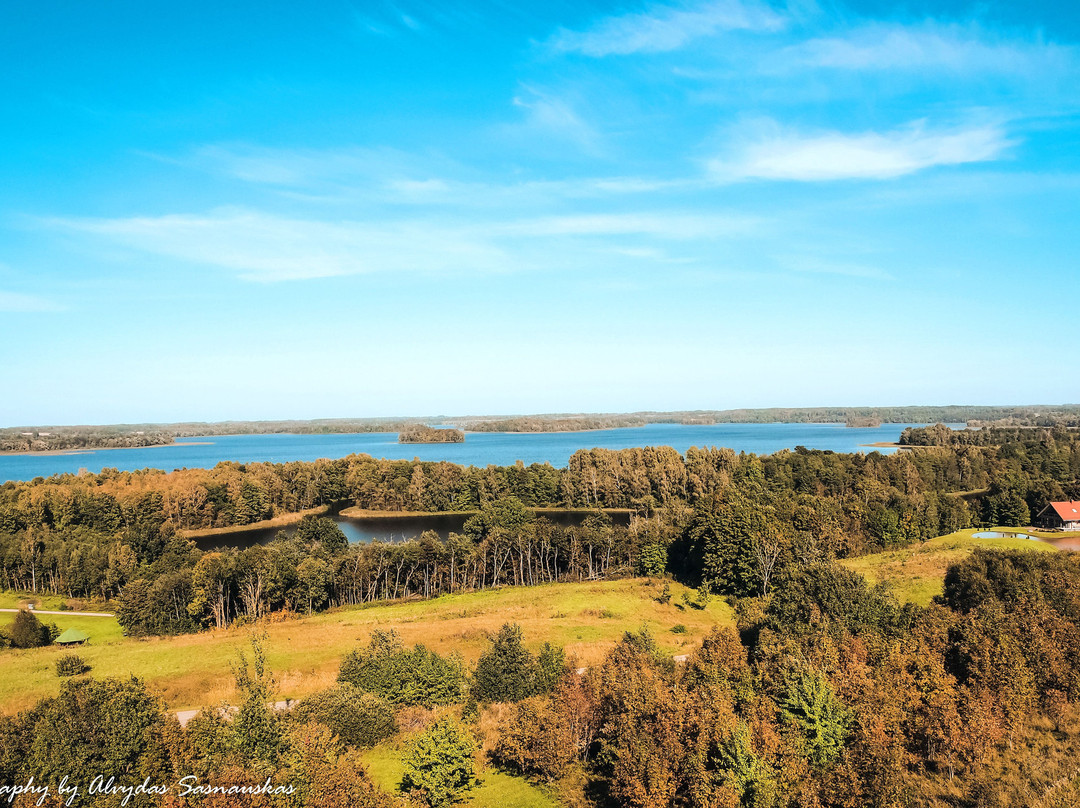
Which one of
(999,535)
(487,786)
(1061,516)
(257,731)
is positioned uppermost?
(257,731)

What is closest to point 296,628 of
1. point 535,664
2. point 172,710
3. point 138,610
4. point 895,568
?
point 138,610

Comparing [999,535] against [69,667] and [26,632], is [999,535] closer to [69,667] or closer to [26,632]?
[69,667]

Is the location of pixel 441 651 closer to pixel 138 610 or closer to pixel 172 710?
pixel 172 710

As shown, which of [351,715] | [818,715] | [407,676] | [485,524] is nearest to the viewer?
[818,715]

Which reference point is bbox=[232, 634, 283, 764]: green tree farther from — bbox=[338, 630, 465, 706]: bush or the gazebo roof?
the gazebo roof

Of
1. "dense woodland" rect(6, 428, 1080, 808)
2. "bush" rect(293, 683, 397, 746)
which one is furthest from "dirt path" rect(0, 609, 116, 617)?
"bush" rect(293, 683, 397, 746)

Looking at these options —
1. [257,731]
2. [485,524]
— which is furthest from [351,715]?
[485,524]
